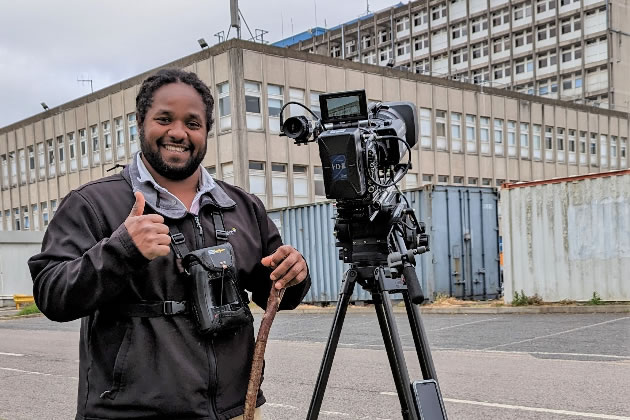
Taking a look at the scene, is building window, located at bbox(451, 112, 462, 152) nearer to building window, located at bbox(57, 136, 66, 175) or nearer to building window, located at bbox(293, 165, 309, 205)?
building window, located at bbox(293, 165, 309, 205)

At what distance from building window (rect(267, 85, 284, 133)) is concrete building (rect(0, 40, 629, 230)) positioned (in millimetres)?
44

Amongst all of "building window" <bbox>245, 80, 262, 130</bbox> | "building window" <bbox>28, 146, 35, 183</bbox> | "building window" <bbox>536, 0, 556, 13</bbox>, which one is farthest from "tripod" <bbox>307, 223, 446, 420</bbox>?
"building window" <bbox>536, 0, 556, 13</bbox>

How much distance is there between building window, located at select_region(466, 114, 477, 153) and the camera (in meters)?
40.2

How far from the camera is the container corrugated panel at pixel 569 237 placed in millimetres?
15344

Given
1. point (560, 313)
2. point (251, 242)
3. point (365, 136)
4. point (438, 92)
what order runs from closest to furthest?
1. point (251, 242)
2. point (365, 136)
3. point (560, 313)
4. point (438, 92)

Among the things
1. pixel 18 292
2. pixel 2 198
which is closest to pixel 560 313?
pixel 18 292

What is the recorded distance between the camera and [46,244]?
2145mm

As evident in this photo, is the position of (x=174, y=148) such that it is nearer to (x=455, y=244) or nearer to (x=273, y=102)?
(x=455, y=244)

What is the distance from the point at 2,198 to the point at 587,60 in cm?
5058

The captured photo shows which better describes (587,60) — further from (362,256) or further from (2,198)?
(362,256)

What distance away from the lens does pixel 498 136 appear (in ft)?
137

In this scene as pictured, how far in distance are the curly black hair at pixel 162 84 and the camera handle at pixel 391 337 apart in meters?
1.33

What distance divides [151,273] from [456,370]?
24.4ft

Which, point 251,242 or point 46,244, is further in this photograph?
point 251,242
